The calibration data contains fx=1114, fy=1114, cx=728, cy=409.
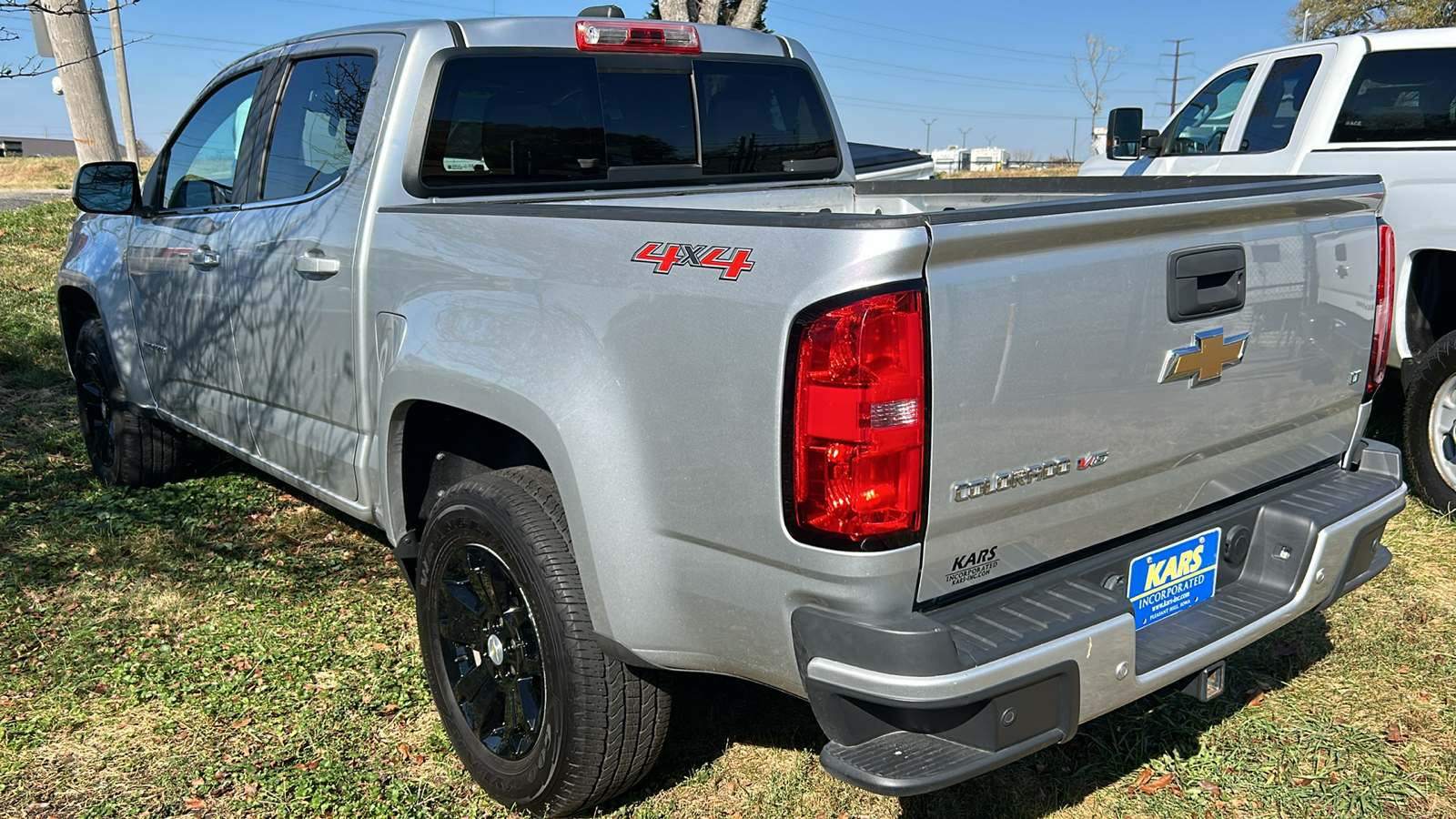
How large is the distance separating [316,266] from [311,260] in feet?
0.11

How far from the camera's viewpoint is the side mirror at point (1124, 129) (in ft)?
22.6

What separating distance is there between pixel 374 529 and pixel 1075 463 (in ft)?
11.6

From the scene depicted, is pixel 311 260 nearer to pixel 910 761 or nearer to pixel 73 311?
pixel 910 761

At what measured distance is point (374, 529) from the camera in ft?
16.1

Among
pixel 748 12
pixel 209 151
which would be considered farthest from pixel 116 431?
pixel 748 12

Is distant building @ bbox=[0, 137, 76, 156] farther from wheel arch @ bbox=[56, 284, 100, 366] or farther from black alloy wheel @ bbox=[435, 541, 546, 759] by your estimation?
black alloy wheel @ bbox=[435, 541, 546, 759]

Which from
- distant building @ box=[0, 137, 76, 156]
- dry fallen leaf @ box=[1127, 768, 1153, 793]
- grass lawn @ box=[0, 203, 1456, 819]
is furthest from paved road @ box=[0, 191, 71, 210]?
distant building @ box=[0, 137, 76, 156]

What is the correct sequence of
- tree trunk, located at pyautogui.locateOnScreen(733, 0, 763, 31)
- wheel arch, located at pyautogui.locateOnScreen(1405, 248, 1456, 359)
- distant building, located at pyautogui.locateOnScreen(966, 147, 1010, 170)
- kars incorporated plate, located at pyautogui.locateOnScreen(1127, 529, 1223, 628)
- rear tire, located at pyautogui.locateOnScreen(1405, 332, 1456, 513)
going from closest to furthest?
kars incorporated plate, located at pyautogui.locateOnScreen(1127, 529, 1223, 628), rear tire, located at pyautogui.locateOnScreen(1405, 332, 1456, 513), wheel arch, located at pyautogui.locateOnScreen(1405, 248, 1456, 359), tree trunk, located at pyautogui.locateOnScreen(733, 0, 763, 31), distant building, located at pyautogui.locateOnScreen(966, 147, 1010, 170)

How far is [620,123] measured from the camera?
3711 mm

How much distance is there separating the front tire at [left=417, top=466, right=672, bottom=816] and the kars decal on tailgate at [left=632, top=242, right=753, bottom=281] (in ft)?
2.25

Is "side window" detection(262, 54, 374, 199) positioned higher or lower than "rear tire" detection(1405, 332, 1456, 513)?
higher

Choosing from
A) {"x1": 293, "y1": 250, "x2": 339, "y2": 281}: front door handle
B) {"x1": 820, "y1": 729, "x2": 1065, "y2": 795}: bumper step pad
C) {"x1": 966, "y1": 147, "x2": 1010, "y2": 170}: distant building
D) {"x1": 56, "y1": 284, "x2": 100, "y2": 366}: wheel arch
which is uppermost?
{"x1": 293, "y1": 250, "x2": 339, "y2": 281}: front door handle

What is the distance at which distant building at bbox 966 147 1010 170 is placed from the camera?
6621 centimetres

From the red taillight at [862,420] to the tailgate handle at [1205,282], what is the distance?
678 mm
